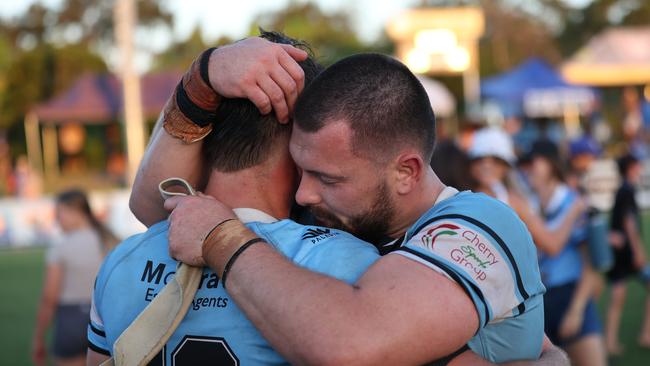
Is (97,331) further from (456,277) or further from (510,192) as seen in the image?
(510,192)

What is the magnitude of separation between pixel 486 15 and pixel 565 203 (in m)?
53.4

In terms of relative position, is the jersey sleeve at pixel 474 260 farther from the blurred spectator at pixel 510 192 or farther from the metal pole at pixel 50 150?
the metal pole at pixel 50 150

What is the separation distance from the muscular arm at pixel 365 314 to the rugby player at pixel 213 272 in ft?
0.38

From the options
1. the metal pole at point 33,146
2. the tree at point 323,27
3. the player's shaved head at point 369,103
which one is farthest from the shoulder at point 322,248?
the metal pole at point 33,146

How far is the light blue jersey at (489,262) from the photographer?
6.45 ft

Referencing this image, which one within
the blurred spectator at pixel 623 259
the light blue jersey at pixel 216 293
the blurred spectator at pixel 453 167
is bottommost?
the blurred spectator at pixel 623 259

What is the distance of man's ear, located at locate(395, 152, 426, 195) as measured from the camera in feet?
7.33

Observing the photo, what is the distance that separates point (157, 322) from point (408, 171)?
73 centimetres

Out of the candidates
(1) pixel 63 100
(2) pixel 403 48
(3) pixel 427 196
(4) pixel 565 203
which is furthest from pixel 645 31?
(3) pixel 427 196

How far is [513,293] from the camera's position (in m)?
2.06

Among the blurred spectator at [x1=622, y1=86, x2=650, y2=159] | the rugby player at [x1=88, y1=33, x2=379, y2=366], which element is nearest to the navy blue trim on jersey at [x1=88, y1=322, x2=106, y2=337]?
the rugby player at [x1=88, y1=33, x2=379, y2=366]

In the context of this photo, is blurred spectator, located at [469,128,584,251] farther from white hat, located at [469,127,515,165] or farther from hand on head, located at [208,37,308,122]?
hand on head, located at [208,37,308,122]

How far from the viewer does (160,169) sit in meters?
2.48

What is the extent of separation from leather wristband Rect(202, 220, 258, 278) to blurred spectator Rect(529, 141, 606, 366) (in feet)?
14.3
